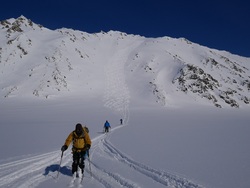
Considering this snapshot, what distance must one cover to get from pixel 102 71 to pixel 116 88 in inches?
615

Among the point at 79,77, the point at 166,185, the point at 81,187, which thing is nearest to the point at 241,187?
Result: the point at 166,185

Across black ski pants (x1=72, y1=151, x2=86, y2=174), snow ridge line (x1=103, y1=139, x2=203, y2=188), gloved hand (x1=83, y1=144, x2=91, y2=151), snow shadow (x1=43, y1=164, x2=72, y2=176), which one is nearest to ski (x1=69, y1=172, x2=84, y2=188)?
black ski pants (x1=72, y1=151, x2=86, y2=174)

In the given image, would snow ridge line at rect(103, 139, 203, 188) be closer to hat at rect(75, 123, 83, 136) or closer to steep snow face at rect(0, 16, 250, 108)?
hat at rect(75, 123, 83, 136)

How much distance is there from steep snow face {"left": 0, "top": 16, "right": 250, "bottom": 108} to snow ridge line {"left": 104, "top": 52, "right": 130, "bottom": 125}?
2.29 feet

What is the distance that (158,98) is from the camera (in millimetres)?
72625

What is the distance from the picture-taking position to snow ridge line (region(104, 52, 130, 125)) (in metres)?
59.9

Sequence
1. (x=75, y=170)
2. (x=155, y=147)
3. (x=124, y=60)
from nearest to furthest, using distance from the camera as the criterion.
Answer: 1. (x=75, y=170)
2. (x=155, y=147)
3. (x=124, y=60)

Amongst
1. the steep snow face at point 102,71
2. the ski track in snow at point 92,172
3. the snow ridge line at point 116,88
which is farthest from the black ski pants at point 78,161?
the steep snow face at point 102,71

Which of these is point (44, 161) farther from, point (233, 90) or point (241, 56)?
point (241, 56)

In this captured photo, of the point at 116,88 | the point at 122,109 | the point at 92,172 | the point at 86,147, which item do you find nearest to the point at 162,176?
the point at 92,172

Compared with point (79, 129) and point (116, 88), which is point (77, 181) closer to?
point (79, 129)

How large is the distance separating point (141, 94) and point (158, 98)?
20.3ft

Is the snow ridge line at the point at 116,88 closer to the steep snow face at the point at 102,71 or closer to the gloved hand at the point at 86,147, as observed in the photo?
the steep snow face at the point at 102,71

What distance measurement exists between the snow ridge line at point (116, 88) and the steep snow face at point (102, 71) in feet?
2.29
